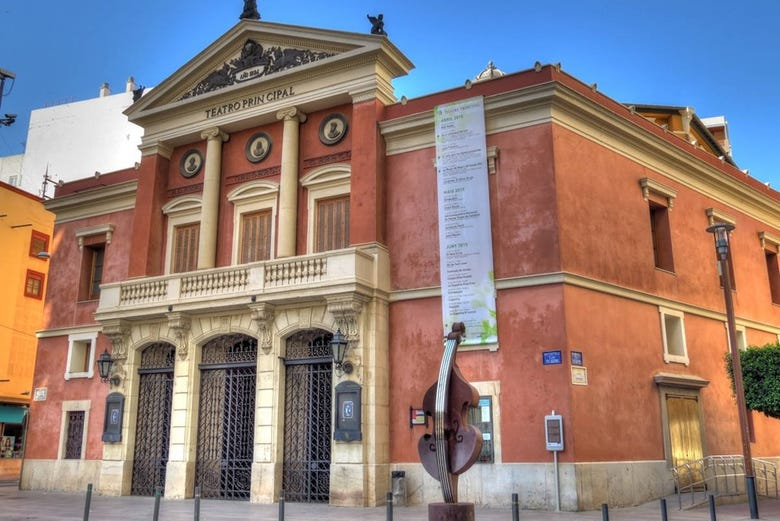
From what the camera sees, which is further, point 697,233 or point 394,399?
point 697,233

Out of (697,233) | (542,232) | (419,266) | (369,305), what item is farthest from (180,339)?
(697,233)

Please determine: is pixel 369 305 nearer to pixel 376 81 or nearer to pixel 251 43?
pixel 376 81

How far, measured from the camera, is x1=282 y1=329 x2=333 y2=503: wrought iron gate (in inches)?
703

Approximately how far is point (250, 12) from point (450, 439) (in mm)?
17006

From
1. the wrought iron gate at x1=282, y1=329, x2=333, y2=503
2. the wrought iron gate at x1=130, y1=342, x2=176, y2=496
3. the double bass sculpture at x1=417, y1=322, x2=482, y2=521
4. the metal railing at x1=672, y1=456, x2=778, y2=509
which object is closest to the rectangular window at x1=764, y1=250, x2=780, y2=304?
the metal railing at x1=672, y1=456, x2=778, y2=509

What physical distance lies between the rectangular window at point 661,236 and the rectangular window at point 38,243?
26.2m

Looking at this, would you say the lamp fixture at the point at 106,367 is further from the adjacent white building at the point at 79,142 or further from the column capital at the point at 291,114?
the adjacent white building at the point at 79,142

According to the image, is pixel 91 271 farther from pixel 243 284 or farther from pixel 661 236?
pixel 661 236

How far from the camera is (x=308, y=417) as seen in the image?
18406mm

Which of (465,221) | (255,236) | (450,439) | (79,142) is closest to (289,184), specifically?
(255,236)

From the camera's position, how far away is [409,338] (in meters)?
18.0

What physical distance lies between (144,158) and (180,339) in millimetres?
6380

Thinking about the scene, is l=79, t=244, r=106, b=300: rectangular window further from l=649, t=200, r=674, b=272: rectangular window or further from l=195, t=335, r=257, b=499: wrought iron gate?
l=649, t=200, r=674, b=272: rectangular window

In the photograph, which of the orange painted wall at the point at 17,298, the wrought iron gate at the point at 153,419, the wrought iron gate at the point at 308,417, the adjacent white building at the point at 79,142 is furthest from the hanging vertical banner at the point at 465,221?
the adjacent white building at the point at 79,142
